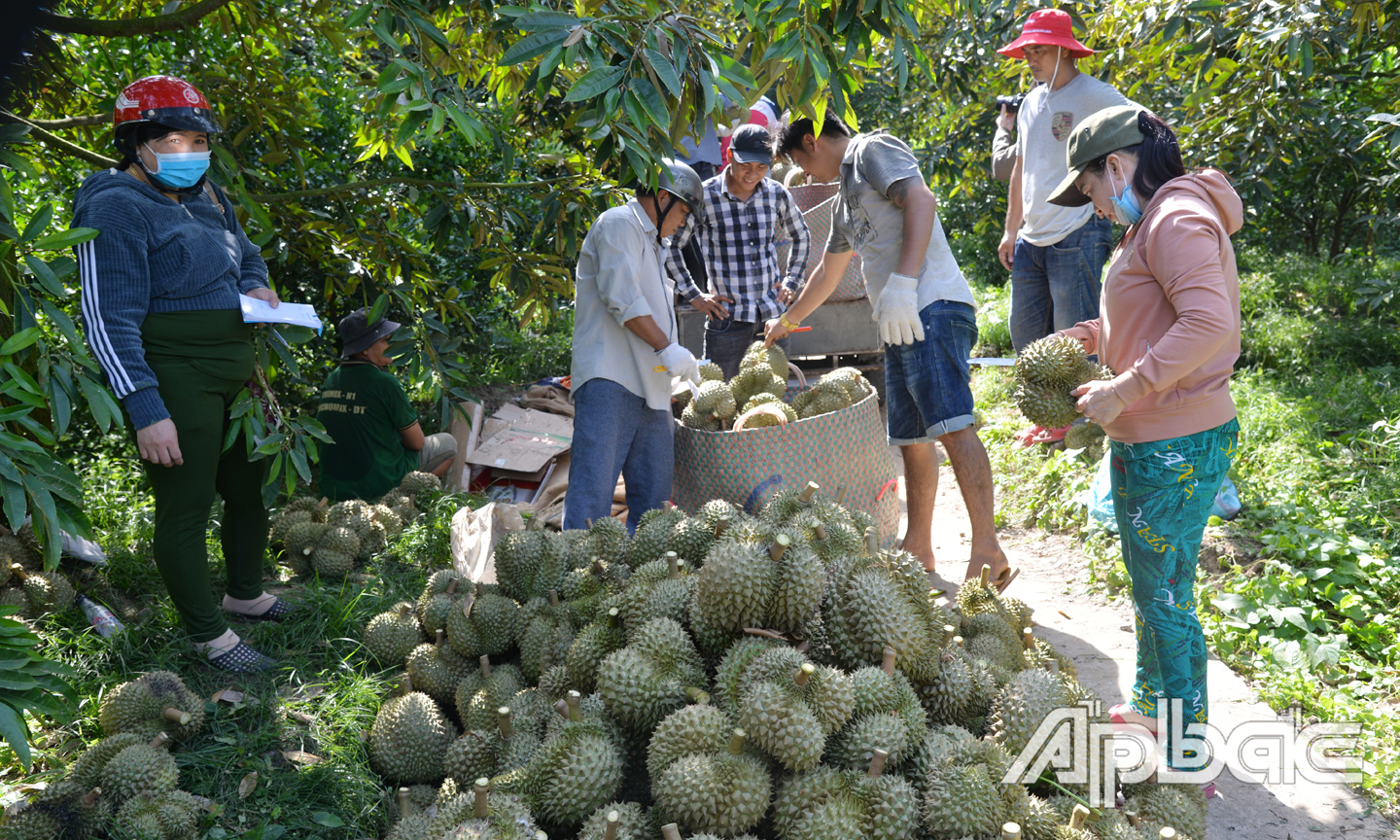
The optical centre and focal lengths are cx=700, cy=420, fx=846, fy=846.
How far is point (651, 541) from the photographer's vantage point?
2.71m

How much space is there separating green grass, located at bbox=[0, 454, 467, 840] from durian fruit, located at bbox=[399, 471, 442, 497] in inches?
17.5

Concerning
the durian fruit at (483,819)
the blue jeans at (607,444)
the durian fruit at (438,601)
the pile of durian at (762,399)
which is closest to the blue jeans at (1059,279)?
the pile of durian at (762,399)

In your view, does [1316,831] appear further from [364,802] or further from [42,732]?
[42,732]

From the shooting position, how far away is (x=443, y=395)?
4195 millimetres

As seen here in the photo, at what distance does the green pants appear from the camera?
2928 mm

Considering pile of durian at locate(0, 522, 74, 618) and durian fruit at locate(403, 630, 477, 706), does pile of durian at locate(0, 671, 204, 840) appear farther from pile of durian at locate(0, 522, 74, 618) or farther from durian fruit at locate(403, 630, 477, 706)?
pile of durian at locate(0, 522, 74, 618)

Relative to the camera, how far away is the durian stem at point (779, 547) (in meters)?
2.19

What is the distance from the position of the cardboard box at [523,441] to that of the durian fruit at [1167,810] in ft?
12.2

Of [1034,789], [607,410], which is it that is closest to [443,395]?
Answer: [607,410]

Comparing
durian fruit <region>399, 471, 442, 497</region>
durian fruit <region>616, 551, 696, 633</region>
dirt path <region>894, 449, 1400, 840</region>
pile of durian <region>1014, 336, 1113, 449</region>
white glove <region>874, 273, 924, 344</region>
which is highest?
white glove <region>874, 273, 924, 344</region>

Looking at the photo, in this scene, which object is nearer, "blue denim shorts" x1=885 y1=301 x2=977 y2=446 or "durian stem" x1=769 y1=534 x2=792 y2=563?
"durian stem" x1=769 y1=534 x2=792 y2=563

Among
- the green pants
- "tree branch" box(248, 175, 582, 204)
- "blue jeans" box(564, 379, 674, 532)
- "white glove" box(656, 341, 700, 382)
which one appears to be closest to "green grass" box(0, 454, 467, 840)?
the green pants

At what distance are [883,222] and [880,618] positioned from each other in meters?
2.24

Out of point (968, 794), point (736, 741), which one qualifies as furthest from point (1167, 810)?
point (736, 741)
